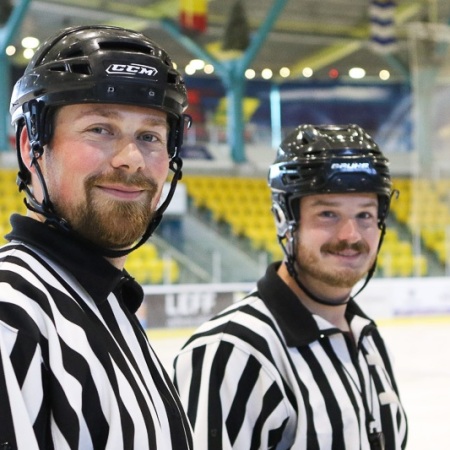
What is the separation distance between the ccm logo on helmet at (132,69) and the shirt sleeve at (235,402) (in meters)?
0.71

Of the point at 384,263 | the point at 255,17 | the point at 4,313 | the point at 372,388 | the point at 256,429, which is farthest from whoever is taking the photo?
the point at 255,17

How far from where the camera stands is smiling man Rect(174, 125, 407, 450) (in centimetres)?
150

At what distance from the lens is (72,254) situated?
96 centimetres

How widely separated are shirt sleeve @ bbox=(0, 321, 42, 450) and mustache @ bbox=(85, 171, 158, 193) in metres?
0.26

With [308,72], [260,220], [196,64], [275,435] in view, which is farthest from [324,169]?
[308,72]

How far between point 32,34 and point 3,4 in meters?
2.88

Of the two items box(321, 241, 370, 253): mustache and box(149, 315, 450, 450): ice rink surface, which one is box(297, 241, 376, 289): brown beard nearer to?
box(321, 241, 370, 253): mustache

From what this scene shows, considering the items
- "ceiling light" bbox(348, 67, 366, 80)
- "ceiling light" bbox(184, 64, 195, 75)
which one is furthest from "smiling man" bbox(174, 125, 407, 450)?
"ceiling light" bbox(348, 67, 366, 80)

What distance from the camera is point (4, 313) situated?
81 centimetres

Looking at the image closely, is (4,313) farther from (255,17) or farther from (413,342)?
(255,17)

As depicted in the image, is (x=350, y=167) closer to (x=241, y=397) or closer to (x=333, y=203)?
(x=333, y=203)

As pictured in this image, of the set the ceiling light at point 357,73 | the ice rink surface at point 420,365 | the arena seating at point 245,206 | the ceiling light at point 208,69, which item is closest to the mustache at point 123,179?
the ice rink surface at point 420,365

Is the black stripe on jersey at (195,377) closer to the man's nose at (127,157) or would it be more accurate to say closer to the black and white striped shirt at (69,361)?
the black and white striped shirt at (69,361)

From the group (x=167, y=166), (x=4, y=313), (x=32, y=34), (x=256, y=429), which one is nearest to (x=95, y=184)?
(x=167, y=166)
